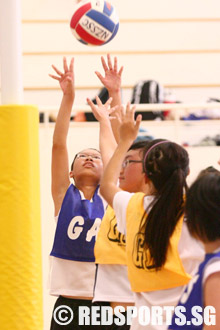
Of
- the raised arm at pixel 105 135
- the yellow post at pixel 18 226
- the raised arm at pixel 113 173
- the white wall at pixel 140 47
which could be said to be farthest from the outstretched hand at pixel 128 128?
the white wall at pixel 140 47

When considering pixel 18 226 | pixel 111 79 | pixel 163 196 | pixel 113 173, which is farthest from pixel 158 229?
pixel 111 79

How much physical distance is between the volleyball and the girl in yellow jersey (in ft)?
3.35

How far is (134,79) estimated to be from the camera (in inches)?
245

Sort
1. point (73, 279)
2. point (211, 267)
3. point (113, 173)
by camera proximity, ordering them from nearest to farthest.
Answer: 1. point (211, 267)
2. point (113, 173)
3. point (73, 279)

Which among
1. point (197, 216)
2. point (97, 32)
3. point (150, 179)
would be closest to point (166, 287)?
point (150, 179)

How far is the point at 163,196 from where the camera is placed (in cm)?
193

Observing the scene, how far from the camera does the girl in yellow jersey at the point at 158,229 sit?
1.90 m

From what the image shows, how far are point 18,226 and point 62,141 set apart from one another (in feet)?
1.47

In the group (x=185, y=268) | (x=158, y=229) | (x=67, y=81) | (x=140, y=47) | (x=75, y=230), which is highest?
(x=140, y=47)

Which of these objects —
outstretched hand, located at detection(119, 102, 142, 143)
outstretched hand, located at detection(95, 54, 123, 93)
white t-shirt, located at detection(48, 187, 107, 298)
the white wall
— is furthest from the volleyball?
the white wall

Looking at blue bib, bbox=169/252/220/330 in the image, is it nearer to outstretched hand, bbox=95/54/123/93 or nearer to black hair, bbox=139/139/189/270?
black hair, bbox=139/139/189/270

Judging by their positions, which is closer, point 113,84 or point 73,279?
point 73,279

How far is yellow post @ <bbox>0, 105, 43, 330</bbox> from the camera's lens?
8.15ft

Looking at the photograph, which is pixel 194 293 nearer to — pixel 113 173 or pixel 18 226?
pixel 113 173
